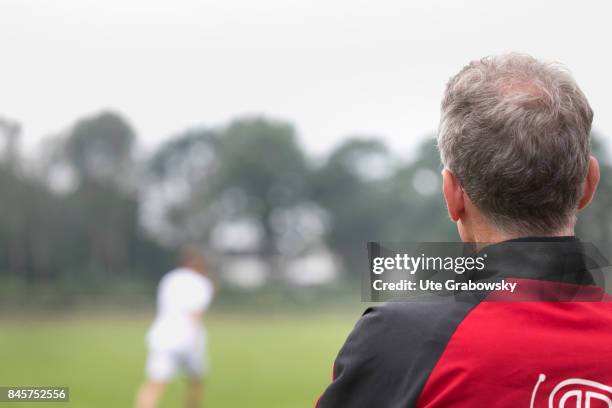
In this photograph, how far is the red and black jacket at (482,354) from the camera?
90cm

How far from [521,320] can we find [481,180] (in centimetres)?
19

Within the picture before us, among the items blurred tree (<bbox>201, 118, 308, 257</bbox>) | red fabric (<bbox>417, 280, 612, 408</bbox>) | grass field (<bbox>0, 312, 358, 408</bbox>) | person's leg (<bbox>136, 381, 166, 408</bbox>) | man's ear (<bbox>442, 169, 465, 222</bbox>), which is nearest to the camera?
red fabric (<bbox>417, 280, 612, 408</bbox>)

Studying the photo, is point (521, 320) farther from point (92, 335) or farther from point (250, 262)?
point (250, 262)

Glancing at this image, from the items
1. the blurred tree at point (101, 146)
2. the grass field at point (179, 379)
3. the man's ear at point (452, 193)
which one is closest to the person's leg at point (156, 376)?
the grass field at point (179, 379)

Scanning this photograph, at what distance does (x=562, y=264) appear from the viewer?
95 centimetres

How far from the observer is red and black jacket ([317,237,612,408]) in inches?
35.6

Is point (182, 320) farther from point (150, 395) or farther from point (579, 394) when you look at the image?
point (579, 394)

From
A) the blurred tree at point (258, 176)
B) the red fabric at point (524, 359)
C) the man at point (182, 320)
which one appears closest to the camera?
the red fabric at point (524, 359)

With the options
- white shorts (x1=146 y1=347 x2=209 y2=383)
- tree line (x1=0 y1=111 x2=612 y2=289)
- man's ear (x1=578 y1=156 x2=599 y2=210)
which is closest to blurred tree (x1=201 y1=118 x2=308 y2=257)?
tree line (x1=0 y1=111 x2=612 y2=289)

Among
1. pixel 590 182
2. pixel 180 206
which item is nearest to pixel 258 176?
pixel 180 206

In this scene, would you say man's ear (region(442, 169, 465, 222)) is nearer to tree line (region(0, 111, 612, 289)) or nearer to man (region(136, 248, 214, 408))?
man (region(136, 248, 214, 408))

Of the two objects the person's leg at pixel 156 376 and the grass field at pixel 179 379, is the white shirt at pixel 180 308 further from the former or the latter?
the grass field at pixel 179 379

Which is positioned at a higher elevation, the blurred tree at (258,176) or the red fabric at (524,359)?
the blurred tree at (258,176)

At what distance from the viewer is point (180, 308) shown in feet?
23.6
